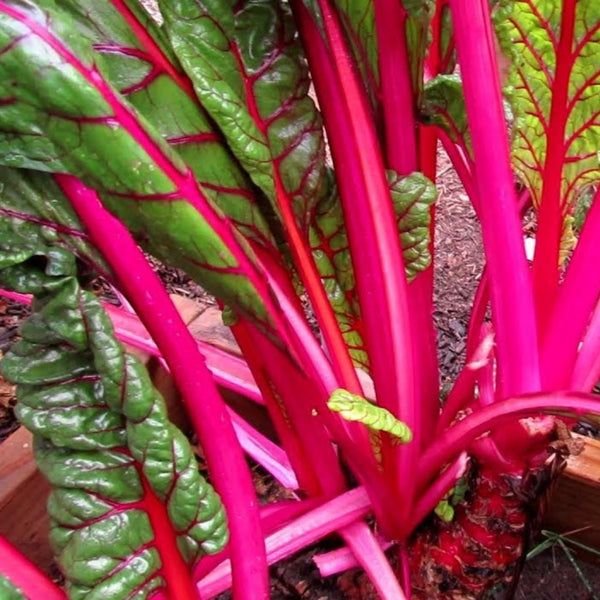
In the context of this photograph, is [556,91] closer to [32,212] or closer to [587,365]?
[587,365]

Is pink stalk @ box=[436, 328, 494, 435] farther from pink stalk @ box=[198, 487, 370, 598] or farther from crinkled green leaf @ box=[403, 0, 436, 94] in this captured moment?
crinkled green leaf @ box=[403, 0, 436, 94]

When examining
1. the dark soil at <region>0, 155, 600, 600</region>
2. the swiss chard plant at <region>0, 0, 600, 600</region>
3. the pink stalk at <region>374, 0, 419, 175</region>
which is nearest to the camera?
the swiss chard plant at <region>0, 0, 600, 600</region>

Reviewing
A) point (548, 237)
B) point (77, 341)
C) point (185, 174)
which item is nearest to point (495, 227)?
point (548, 237)

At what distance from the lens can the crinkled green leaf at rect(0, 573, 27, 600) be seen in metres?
0.71

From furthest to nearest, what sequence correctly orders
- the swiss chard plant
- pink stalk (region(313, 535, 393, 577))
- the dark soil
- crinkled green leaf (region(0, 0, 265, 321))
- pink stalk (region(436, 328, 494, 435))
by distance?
the dark soil, pink stalk (region(313, 535, 393, 577)), pink stalk (region(436, 328, 494, 435)), the swiss chard plant, crinkled green leaf (region(0, 0, 265, 321))

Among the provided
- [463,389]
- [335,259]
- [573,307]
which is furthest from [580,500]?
[335,259]

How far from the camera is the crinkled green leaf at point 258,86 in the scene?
0.81 meters

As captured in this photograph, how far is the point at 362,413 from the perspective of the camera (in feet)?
2.50

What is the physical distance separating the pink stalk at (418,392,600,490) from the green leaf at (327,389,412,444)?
0.10m

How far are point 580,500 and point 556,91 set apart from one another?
2.05 feet

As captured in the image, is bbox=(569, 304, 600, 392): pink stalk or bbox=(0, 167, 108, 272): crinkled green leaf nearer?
bbox=(0, 167, 108, 272): crinkled green leaf

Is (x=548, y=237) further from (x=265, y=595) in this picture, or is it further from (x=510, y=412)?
(x=265, y=595)

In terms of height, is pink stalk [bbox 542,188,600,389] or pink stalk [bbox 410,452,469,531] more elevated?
pink stalk [bbox 542,188,600,389]

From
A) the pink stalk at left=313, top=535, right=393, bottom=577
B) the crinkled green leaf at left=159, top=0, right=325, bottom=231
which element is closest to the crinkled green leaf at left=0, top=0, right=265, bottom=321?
the crinkled green leaf at left=159, top=0, right=325, bottom=231
